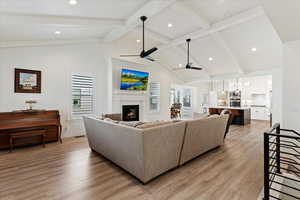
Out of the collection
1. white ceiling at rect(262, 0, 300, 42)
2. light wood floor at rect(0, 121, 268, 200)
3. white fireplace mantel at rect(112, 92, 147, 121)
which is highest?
white ceiling at rect(262, 0, 300, 42)

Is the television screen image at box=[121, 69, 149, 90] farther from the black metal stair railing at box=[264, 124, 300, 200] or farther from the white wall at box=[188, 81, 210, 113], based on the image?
the black metal stair railing at box=[264, 124, 300, 200]

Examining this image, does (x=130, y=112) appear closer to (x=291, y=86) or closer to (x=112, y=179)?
(x=112, y=179)

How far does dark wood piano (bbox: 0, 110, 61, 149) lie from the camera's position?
3.95 m

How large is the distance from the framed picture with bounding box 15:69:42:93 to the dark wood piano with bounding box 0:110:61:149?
0.69m

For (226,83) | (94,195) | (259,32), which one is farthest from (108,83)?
(226,83)

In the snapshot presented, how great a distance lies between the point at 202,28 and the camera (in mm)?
5406

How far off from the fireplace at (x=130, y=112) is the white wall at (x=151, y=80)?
35 cm

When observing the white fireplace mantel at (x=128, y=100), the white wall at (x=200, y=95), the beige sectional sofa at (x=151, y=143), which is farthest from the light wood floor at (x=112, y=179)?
the white wall at (x=200, y=95)

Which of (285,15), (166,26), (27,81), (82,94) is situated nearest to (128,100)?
(82,94)

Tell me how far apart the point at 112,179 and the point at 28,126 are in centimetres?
308

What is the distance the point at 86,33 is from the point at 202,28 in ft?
12.7

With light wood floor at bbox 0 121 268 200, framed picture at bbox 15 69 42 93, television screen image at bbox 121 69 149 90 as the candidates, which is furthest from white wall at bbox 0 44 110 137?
light wood floor at bbox 0 121 268 200

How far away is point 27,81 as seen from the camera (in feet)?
14.7

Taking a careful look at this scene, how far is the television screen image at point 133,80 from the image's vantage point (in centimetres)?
638
